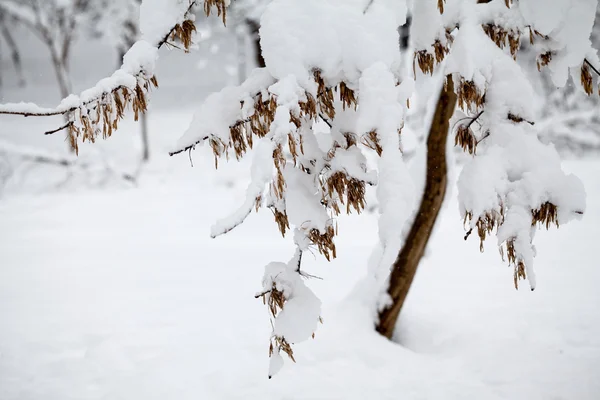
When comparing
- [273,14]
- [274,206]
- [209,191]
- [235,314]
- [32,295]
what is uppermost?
[209,191]

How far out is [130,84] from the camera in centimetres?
178

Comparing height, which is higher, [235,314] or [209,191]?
[209,191]

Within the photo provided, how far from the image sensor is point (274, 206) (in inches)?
76.7

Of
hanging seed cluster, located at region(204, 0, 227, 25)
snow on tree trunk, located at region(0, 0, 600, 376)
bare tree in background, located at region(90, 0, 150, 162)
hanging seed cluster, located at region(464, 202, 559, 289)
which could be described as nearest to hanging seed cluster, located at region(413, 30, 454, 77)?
snow on tree trunk, located at region(0, 0, 600, 376)

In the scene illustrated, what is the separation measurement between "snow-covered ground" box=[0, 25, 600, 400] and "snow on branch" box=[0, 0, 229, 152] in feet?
8.76

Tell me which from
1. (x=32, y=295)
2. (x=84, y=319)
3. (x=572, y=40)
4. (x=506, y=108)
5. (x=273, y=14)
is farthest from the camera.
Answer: (x=32, y=295)

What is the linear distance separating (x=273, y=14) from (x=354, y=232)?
7.16 m

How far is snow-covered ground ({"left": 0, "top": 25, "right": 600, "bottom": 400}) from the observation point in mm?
3701

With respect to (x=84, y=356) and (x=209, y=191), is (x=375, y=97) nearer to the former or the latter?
(x=84, y=356)

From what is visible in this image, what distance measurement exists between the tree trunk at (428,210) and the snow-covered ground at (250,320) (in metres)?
0.55

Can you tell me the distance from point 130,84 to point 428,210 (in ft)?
9.84

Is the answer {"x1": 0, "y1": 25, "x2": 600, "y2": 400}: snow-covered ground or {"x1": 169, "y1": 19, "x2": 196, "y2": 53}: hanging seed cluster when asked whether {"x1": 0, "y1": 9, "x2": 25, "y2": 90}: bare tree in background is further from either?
{"x1": 169, "y1": 19, "x2": 196, "y2": 53}: hanging seed cluster

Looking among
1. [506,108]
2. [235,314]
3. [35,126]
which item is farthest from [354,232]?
[35,126]

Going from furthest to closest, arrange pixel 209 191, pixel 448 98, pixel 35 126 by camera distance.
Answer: pixel 35 126 → pixel 209 191 → pixel 448 98
